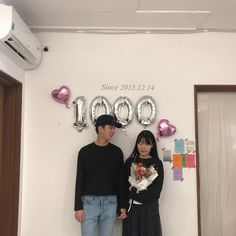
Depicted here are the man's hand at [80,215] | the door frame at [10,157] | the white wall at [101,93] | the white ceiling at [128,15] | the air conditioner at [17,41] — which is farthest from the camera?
the white wall at [101,93]

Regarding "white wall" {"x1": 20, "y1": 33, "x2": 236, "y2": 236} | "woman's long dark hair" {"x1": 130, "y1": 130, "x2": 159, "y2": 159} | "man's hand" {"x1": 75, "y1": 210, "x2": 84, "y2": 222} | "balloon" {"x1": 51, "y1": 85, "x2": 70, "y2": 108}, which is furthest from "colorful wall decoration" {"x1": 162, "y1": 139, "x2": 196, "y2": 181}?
"balloon" {"x1": 51, "y1": 85, "x2": 70, "y2": 108}

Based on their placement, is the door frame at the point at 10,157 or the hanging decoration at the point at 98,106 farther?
the hanging decoration at the point at 98,106

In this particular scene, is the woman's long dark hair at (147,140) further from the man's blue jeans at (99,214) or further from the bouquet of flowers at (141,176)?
the man's blue jeans at (99,214)

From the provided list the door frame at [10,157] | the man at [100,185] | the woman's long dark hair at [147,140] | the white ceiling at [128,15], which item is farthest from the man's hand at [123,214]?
the white ceiling at [128,15]

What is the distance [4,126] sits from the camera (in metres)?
2.55

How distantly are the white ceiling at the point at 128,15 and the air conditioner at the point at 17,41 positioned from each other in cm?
18

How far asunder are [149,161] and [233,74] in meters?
1.15

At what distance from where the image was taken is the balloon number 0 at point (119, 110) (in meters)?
2.69

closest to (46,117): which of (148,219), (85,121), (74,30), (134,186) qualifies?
(85,121)

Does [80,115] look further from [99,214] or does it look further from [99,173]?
[99,214]

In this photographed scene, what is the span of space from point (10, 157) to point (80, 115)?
68cm

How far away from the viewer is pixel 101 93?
108 inches

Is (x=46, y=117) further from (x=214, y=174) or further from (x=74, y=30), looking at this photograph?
(x=214, y=174)

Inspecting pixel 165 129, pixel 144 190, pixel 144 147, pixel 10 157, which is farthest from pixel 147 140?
pixel 10 157
